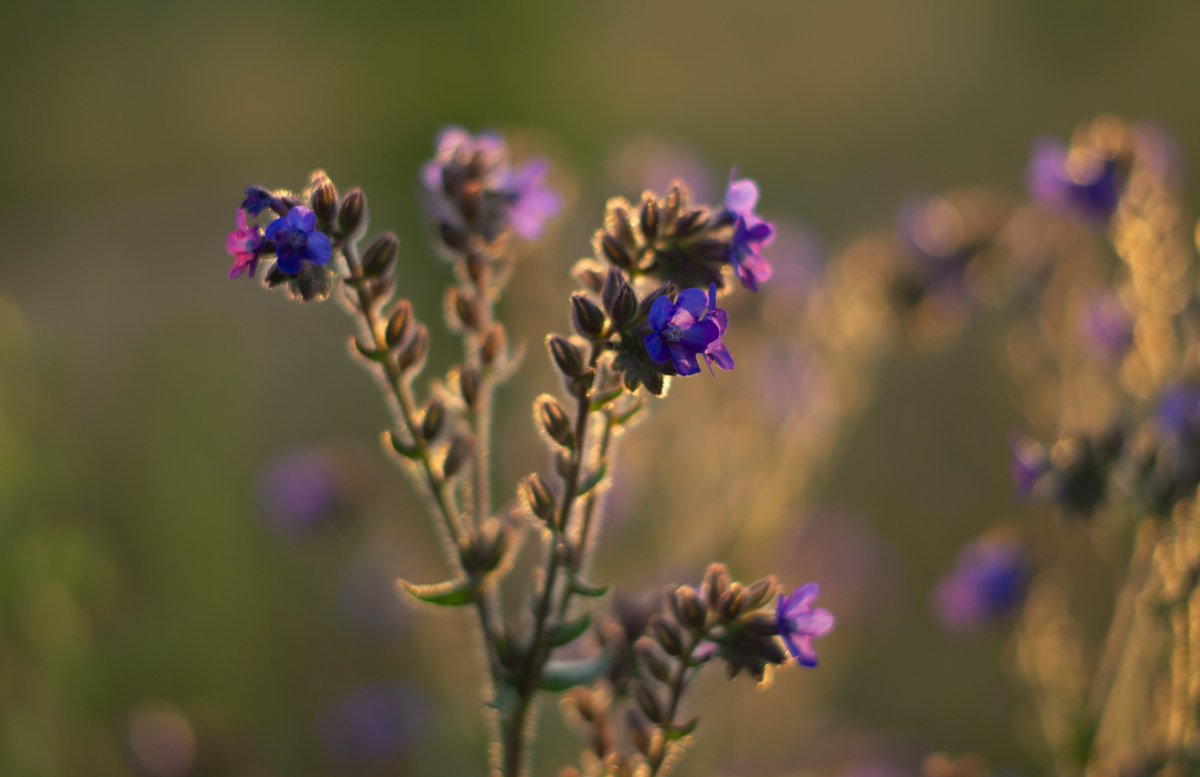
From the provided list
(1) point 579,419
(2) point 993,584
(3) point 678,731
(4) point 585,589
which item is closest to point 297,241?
(1) point 579,419

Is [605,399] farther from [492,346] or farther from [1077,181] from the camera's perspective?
[1077,181]

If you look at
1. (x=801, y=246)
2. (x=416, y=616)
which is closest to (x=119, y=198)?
(x=416, y=616)

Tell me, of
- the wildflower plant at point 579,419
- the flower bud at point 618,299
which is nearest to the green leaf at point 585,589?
the wildflower plant at point 579,419

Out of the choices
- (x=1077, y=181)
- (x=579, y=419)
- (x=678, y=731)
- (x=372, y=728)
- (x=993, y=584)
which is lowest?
(x=372, y=728)

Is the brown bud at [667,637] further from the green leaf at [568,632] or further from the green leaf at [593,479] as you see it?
the green leaf at [593,479]

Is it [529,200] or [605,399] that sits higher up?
[529,200]

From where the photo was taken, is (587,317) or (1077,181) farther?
(1077,181)

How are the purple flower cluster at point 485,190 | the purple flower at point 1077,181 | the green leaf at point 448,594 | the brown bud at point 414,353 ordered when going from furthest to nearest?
1. the purple flower at point 1077,181
2. the purple flower cluster at point 485,190
3. the brown bud at point 414,353
4. the green leaf at point 448,594
